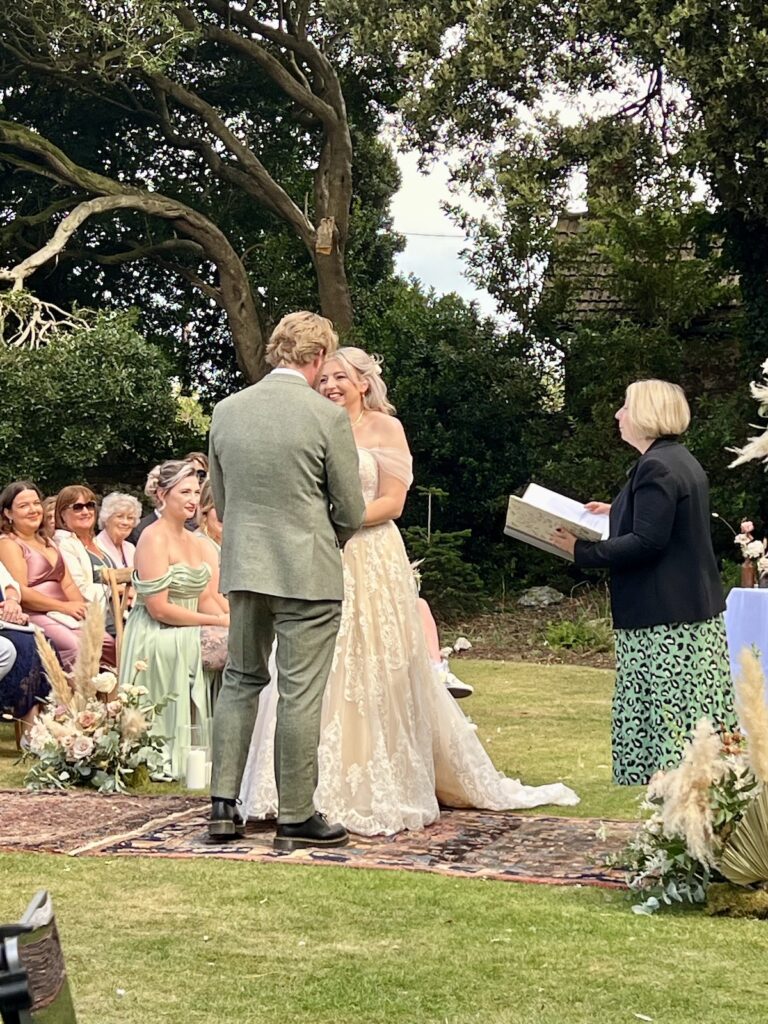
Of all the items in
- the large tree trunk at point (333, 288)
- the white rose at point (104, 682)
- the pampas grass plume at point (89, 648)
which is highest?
the large tree trunk at point (333, 288)

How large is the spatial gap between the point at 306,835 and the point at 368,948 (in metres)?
1.52

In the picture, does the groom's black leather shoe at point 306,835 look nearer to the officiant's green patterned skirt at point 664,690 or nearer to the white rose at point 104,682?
the officiant's green patterned skirt at point 664,690

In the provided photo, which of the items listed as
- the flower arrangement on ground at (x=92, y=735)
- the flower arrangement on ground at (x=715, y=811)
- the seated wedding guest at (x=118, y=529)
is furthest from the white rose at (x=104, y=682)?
the flower arrangement on ground at (x=715, y=811)

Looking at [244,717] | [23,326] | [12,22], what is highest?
[12,22]

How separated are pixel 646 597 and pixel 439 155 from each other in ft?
39.8

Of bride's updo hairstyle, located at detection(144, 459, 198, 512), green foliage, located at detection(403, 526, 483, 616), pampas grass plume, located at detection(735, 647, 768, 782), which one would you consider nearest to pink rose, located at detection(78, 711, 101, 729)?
bride's updo hairstyle, located at detection(144, 459, 198, 512)

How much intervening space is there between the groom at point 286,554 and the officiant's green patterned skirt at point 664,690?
117 cm

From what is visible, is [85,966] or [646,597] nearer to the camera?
[85,966]

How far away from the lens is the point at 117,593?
387 inches

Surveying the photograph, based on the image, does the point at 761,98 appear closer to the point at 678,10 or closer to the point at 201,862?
the point at 678,10

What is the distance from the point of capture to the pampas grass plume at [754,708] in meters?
3.94

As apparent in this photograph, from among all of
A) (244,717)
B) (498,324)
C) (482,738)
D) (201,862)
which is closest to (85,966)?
(201,862)

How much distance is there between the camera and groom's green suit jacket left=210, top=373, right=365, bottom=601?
5641 mm

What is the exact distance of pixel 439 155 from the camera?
1730 cm
